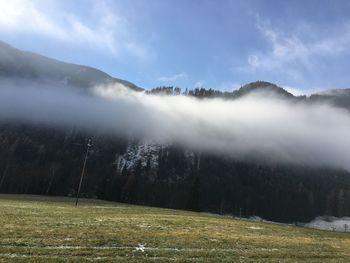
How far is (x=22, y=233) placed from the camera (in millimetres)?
33000

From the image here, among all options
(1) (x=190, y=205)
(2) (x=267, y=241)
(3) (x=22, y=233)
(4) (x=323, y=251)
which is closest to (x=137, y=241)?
(3) (x=22, y=233)

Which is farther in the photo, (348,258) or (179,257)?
(348,258)

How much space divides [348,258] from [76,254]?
78.2ft

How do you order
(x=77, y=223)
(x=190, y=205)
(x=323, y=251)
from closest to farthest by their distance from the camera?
1. (x=323, y=251)
2. (x=77, y=223)
3. (x=190, y=205)

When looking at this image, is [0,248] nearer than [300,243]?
Yes

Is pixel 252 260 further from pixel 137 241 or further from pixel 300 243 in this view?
pixel 300 243

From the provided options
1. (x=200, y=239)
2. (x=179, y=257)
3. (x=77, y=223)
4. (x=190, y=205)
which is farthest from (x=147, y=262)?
(x=190, y=205)

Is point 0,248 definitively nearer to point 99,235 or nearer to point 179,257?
point 99,235

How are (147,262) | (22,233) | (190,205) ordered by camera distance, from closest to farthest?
(147,262) → (22,233) → (190,205)

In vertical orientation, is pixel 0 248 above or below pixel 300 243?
below

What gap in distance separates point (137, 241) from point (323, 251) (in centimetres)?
1819

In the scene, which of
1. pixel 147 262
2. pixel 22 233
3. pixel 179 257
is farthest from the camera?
Answer: pixel 22 233

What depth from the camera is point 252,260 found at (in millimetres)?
30406

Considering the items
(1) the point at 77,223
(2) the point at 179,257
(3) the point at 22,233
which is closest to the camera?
(2) the point at 179,257
